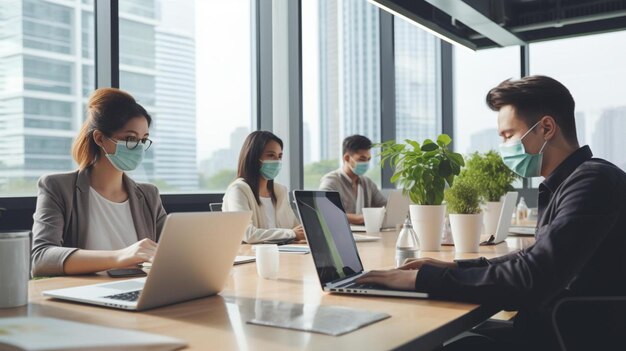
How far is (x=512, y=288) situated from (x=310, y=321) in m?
0.55

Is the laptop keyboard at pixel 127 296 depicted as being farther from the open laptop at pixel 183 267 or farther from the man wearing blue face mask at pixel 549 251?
the man wearing blue face mask at pixel 549 251

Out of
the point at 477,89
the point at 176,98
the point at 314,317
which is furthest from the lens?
the point at 477,89

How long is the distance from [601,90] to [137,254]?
6.06m

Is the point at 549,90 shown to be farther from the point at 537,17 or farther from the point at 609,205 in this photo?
the point at 537,17

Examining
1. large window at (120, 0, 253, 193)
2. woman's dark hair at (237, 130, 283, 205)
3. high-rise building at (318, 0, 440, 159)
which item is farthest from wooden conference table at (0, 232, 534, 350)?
high-rise building at (318, 0, 440, 159)

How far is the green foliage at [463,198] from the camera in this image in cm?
253

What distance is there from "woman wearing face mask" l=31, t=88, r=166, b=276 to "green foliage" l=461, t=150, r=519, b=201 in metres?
1.71

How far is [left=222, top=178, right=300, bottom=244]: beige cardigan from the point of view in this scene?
2.99 metres

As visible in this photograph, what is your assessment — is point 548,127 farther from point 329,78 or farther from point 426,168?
point 329,78

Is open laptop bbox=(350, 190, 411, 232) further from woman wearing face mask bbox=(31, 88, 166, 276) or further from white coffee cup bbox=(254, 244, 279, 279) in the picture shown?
white coffee cup bbox=(254, 244, 279, 279)

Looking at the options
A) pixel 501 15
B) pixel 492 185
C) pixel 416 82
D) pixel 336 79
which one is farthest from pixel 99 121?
pixel 416 82

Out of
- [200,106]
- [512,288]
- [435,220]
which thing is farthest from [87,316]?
[200,106]

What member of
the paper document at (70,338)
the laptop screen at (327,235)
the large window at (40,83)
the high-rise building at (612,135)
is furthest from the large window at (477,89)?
the paper document at (70,338)

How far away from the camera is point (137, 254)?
182 cm
